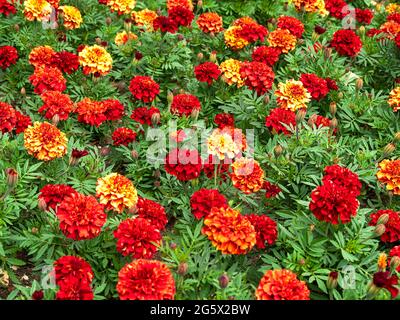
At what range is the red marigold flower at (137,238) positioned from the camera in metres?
3.02

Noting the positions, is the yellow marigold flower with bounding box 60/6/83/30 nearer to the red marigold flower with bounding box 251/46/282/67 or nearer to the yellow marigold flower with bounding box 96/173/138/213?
the red marigold flower with bounding box 251/46/282/67

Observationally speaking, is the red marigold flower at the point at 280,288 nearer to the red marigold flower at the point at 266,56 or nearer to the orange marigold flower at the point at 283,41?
the red marigold flower at the point at 266,56

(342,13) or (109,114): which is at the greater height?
(342,13)

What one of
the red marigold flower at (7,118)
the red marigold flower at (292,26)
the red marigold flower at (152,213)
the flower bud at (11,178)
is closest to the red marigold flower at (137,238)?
the red marigold flower at (152,213)

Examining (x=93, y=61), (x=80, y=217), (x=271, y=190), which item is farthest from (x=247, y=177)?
(x=93, y=61)

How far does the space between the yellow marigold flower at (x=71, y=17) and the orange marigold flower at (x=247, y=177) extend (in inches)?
94.2

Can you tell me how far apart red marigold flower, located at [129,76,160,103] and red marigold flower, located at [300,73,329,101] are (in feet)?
3.97

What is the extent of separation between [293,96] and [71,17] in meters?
2.17

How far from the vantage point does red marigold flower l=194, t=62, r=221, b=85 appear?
467 centimetres

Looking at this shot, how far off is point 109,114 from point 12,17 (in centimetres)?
179

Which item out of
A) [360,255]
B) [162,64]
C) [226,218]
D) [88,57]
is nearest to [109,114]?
[88,57]

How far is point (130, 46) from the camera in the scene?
5.22 metres

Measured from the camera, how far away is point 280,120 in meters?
4.26

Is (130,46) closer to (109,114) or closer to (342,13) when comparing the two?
(109,114)
